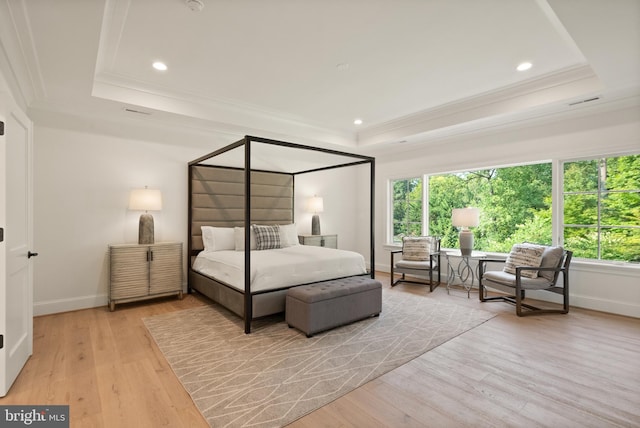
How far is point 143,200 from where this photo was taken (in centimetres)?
412

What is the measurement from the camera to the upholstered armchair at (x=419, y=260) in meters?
5.06

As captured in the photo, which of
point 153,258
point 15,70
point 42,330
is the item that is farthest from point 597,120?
point 42,330

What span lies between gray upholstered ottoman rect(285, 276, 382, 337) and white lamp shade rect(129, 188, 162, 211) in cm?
231

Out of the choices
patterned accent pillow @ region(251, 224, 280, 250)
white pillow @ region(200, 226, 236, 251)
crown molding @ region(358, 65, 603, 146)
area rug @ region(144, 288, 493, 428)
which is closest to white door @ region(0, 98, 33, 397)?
area rug @ region(144, 288, 493, 428)

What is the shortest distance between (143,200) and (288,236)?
2.18 meters

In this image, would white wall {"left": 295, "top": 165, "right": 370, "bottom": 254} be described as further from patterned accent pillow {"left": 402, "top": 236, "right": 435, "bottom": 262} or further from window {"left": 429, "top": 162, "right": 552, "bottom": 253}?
window {"left": 429, "top": 162, "right": 552, "bottom": 253}

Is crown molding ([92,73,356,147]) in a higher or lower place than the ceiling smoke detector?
lower

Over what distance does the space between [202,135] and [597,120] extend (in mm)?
5622

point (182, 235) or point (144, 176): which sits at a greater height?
point (144, 176)

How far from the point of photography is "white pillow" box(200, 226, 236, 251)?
4.57m

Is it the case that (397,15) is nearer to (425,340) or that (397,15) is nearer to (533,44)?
(533,44)

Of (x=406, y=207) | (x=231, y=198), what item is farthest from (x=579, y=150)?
(x=231, y=198)

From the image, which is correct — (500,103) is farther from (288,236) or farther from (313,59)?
(288,236)

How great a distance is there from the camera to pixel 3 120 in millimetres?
2121
